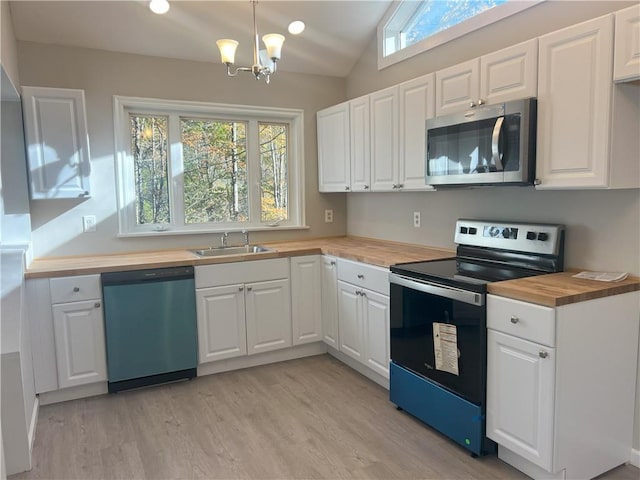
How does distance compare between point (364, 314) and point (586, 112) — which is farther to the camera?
point (364, 314)

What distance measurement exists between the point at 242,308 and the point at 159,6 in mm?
2145

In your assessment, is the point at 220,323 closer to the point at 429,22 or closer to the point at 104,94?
the point at 104,94

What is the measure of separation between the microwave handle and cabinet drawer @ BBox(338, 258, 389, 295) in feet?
3.05

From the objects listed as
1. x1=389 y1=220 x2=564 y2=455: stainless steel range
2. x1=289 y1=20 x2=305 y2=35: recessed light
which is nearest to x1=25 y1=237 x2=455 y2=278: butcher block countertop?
x1=389 y1=220 x2=564 y2=455: stainless steel range

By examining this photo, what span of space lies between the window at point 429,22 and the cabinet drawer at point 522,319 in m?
1.70

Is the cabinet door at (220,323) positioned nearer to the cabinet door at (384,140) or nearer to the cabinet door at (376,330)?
the cabinet door at (376,330)

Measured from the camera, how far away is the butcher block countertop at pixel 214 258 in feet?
9.67

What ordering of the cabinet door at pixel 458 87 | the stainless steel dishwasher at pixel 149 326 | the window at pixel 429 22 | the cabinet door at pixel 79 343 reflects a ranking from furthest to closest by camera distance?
1. the stainless steel dishwasher at pixel 149 326
2. the cabinet door at pixel 79 343
3. the window at pixel 429 22
4. the cabinet door at pixel 458 87

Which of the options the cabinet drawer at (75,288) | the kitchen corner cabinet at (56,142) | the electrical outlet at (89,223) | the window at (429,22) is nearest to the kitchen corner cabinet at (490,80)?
the window at (429,22)

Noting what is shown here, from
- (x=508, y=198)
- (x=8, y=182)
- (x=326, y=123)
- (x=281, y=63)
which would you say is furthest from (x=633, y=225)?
(x=8, y=182)

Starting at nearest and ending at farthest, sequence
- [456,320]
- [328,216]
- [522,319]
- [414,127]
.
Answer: [522,319] < [456,320] < [414,127] < [328,216]

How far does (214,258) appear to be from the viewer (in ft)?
10.8

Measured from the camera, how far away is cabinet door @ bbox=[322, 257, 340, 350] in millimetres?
3516

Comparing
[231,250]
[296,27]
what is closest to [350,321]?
[231,250]
